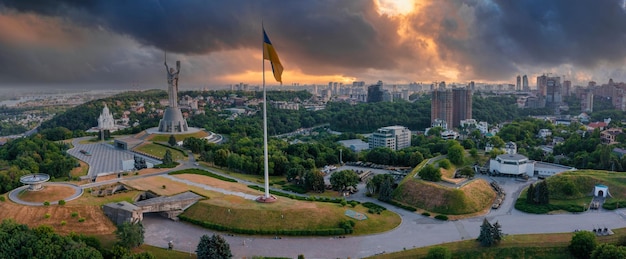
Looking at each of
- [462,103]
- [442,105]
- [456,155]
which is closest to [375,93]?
[462,103]

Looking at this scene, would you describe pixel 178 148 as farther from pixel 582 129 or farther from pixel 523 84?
pixel 523 84

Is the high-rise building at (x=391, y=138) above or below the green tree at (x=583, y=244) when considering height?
above

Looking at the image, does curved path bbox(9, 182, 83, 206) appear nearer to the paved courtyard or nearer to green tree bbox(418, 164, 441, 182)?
the paved courtyard

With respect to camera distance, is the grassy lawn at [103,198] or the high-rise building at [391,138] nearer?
the grassy lawn at [103,198]

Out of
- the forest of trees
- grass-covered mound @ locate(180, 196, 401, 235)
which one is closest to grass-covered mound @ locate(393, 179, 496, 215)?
grass-covered mound @ locate(180, 196, 401, 235)

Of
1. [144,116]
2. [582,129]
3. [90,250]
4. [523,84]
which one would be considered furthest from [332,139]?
[523,84]

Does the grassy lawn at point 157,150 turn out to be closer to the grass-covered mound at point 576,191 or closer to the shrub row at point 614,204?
the grass-covered mound at point 576,191

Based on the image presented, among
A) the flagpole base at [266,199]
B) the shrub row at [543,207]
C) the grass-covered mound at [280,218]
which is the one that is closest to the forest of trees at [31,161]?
the grass-covered mound at [280,218]
